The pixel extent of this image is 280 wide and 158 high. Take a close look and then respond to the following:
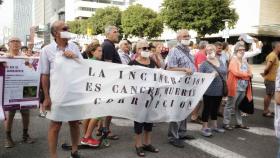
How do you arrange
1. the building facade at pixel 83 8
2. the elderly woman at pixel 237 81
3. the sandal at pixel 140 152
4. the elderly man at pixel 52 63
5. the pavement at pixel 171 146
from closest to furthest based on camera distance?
the elderly man at pixel 52 63, the sandal at pixel 140 152, the pavement at pixel 171 146, the elderly woman at pixel 237 81, the building facade at pixel 83 8

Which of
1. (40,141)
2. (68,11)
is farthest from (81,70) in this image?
(68,11)

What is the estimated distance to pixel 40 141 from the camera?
672 centimetres

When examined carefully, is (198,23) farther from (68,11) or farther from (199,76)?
(68,11)

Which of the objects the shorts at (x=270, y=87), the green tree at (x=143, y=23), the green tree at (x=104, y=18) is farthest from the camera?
the green tree at (x=104, y=18)

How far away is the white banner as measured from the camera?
5.16 m

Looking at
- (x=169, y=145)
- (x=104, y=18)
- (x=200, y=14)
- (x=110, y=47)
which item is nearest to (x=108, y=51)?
(x=110, y=47)

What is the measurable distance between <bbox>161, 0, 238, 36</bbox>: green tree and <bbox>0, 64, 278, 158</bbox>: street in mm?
31245

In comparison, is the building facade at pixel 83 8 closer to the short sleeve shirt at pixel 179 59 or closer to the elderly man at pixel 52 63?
the short sleeve shirt at pixel 179 59

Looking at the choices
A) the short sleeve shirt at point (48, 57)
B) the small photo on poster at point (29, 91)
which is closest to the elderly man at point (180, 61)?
the short sleeve shirt at point (48, 57)

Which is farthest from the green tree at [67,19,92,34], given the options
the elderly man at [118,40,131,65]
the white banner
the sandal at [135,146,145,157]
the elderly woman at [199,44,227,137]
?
the sandal at [135,146,145,157]

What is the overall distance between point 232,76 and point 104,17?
69366 millimetres

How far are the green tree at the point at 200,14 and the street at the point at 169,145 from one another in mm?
31245

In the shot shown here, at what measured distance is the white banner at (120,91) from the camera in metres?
5.16

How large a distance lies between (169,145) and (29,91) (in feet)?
8.15
